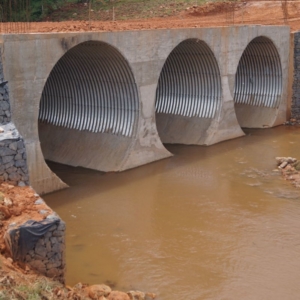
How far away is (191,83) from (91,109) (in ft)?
14.3

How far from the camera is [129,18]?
108ft

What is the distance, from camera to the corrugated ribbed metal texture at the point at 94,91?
1628 centimetres

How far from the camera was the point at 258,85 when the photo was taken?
23031mm

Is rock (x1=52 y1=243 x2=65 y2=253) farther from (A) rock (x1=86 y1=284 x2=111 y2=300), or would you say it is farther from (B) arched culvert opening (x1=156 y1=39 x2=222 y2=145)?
(B) arched culvert opening (x1=156 y1=39 x2=222 y2=145)

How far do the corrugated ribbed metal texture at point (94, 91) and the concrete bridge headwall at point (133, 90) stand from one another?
30 millimetres

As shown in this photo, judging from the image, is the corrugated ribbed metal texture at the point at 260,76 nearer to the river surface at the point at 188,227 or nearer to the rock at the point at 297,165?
the river surface at the point at 188,227

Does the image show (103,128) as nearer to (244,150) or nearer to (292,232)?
(244,150)

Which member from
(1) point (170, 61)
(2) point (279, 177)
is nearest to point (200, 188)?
(2) point (279, 177)

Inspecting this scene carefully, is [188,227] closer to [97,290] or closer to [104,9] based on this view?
[97,290]

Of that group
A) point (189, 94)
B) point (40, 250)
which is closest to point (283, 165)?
point (189, 94)

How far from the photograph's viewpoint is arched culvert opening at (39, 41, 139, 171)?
16.3 m

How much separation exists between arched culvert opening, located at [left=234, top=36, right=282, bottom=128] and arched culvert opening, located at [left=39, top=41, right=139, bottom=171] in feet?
24.9

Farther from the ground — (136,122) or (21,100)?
(21,100)

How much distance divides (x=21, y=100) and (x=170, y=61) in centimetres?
801
